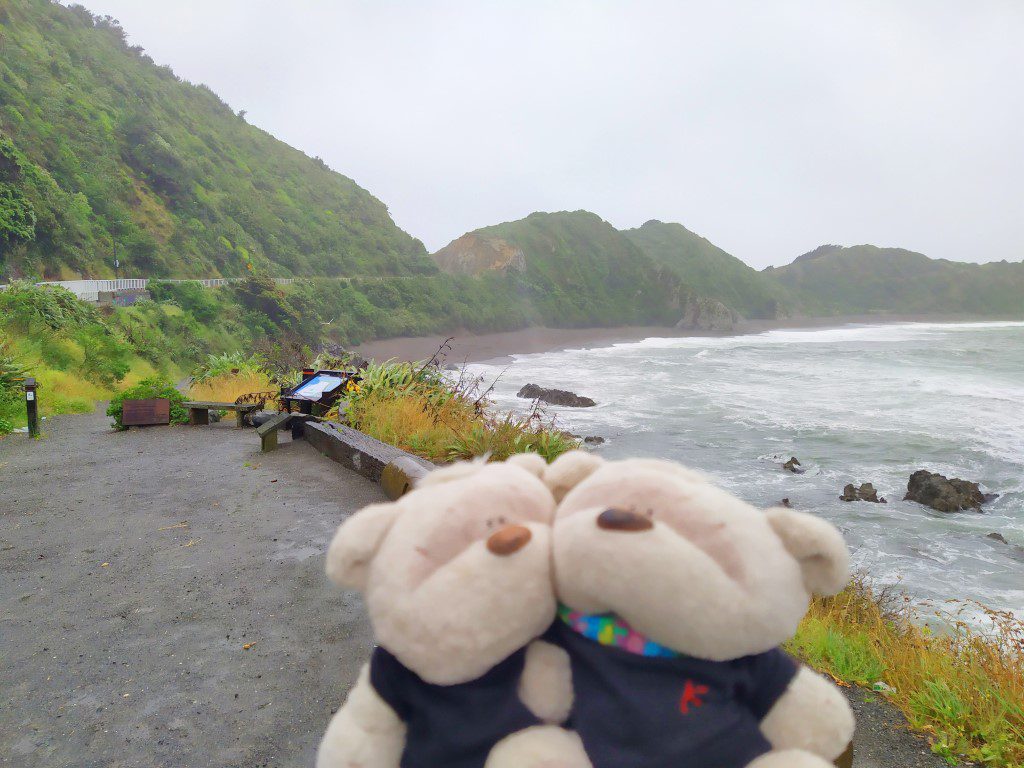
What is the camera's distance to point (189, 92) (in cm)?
7031

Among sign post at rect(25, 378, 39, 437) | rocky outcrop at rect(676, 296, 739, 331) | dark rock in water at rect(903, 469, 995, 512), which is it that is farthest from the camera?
rocky outcrop at rect(676, 296, 739, 331)

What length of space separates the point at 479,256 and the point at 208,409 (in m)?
80.7

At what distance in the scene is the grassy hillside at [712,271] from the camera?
117 meters

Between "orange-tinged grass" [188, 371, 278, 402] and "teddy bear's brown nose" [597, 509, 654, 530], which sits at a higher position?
"teddy bear's brown nose" [597, 509, 654, 530]

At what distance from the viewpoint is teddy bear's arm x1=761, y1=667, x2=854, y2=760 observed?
1419 mm

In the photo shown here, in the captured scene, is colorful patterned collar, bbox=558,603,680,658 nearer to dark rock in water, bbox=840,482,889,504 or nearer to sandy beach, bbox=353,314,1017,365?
dark rock in water, bbox=840,482,889,504

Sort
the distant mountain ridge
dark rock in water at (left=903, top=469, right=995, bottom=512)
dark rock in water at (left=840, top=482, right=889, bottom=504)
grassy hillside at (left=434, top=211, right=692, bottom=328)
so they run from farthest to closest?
grassy hillside at (left=434, top=211, right=692, bottom=328) → the distant mountain ridge → dark rock in water at (left=840, top=482, right=889, bottom=504) → dark rock in water at (left=903, top=469, right=995, bottom=512)

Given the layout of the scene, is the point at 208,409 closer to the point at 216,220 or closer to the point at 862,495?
the point at 862,495

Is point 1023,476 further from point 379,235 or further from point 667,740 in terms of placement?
point 379,235

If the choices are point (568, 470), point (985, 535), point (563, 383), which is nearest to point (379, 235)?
point (563, 383)

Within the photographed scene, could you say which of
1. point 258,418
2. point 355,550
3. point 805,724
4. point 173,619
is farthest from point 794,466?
point 355,550

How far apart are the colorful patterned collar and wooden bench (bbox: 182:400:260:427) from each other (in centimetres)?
1145

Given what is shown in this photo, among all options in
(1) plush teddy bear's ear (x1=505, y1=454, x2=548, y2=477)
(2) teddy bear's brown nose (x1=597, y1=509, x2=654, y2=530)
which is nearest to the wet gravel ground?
(1) plush teddy bear's ear (x1=505, y1=454, x2=548, y2=477)

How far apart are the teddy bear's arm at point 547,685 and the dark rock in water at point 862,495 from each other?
1453 centimetres
